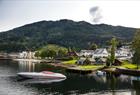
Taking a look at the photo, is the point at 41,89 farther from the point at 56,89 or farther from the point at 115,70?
the point at 115,70

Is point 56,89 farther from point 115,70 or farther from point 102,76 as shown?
point 115,70

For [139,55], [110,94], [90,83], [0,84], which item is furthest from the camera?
[139,55]

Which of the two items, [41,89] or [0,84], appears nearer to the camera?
[41,89]

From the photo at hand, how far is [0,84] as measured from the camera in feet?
347

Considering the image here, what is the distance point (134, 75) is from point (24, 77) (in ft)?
159

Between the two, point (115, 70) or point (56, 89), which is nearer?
point (56, 89)

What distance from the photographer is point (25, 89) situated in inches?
3816

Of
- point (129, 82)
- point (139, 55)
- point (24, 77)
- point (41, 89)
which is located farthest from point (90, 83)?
point (139, 55)

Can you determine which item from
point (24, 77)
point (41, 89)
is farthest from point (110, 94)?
point (24, 77)

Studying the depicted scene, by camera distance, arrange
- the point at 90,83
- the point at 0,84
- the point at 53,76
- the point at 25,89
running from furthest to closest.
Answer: the point at 53,76, the point at 90,83, the point at 0,84, the point at 25,89

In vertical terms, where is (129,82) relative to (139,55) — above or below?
below

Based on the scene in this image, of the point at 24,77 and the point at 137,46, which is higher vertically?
the point at 137,46

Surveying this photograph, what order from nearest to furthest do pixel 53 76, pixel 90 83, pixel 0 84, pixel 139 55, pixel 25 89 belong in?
pixel 25 89 < pixel 0 84 < pixel 90 83 < pixel 53 76 < pixel 139 55

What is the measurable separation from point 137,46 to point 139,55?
4.46m
